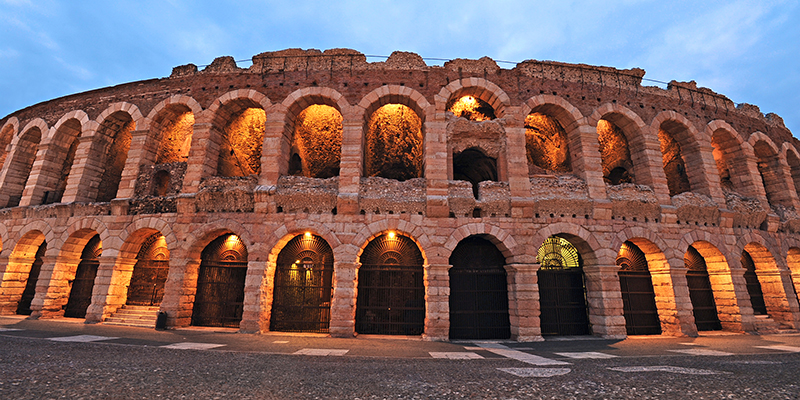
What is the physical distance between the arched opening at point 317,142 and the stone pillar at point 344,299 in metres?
6.26

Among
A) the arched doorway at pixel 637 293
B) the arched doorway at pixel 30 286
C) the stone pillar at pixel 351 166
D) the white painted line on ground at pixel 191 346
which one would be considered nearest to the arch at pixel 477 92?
the stone pillar at pixel 351 166

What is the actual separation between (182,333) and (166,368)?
532cm

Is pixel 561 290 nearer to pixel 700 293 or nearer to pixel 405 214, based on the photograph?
pixel 700 293

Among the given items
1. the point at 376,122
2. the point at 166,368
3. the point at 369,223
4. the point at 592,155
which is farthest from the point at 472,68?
the point at 166,368

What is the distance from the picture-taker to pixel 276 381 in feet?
13.5

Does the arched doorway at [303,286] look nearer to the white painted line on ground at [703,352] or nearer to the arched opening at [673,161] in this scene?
the white painted line on ground at [703,352]

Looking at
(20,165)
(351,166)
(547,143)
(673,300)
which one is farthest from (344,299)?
(20,165)

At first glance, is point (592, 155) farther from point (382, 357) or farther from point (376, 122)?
point (382, 357)

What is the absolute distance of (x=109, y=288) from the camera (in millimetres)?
10375

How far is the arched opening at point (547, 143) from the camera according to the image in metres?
12.9

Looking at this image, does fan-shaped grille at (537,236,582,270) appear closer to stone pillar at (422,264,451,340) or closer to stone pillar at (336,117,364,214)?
stone pillar at (422,264,451,340)

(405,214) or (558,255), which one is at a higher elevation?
(405,214)

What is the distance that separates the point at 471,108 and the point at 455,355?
9.75 m

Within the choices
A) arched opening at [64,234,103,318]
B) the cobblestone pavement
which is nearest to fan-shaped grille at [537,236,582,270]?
the cobblestone pavement
